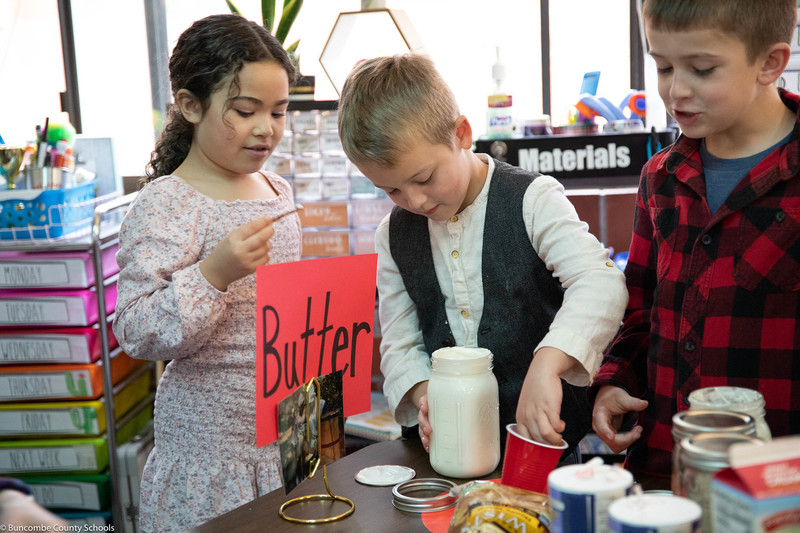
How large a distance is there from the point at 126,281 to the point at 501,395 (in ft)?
2.12

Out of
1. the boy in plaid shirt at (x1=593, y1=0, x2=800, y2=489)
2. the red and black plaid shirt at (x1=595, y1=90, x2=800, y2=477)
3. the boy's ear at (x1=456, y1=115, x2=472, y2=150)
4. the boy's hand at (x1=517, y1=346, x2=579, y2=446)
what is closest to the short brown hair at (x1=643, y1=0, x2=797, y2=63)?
the boy in plaid shirt at (x1=593, y1=0, x2=800, y2=489)

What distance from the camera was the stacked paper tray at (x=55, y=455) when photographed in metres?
2.32

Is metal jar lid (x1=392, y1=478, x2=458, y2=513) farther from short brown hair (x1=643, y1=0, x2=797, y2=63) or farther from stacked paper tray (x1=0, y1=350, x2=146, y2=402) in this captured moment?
stacked paper tray (x1=0, y1=350, x2=146, y2=402)

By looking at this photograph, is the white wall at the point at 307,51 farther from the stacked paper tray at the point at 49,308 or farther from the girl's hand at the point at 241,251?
the girl's hand at the point at 241,251

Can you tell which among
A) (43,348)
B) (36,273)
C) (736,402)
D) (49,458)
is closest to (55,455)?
(49,458)

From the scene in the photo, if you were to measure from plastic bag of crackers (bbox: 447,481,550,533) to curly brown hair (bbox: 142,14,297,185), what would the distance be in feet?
2.82

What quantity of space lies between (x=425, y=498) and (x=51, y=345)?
1748mm

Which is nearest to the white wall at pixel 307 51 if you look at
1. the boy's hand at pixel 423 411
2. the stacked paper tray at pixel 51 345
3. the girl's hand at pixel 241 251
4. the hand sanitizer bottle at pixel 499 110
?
the hand sanitizer bottle at pixel 499 110

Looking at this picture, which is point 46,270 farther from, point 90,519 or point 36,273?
point 90,519

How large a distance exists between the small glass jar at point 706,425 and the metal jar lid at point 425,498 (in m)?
0.33

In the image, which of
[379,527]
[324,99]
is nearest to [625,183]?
[324,99]

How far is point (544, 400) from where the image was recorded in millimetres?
899

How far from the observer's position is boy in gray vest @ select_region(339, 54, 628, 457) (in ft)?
3.35

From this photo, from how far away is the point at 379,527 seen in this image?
33.3 inches
